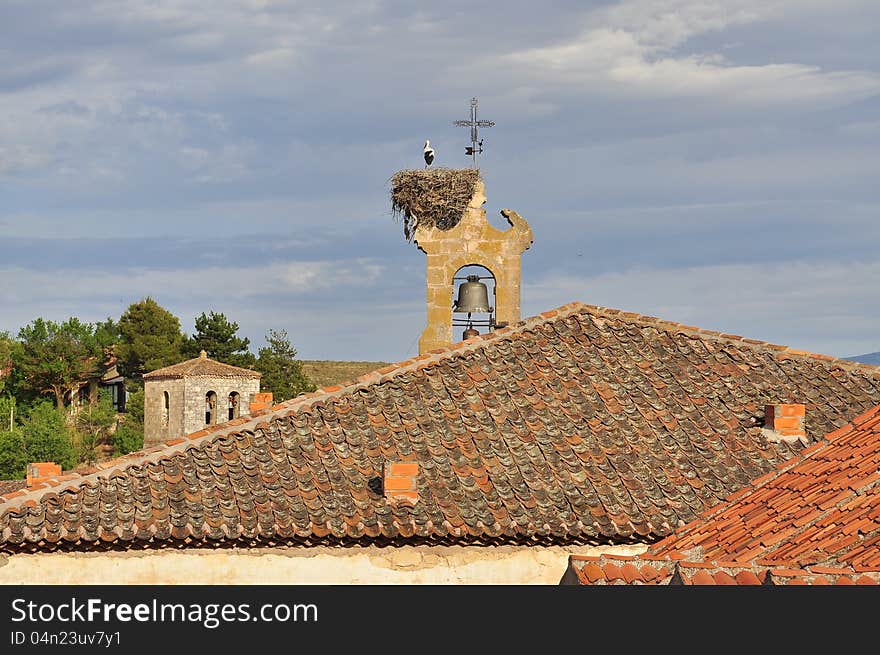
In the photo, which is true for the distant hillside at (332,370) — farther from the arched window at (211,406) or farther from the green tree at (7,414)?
the arched window at (211,406)

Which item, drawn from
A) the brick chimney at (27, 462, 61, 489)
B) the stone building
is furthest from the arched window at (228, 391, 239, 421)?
the brick chimney at (27, 462, 61, 489)

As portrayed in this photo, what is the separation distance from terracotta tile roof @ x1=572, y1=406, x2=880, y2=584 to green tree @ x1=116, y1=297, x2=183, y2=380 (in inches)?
2215

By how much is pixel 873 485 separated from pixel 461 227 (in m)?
8.51

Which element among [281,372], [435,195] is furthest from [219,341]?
[435,195]

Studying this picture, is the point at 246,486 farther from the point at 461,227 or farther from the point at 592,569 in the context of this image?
the point at 461,227

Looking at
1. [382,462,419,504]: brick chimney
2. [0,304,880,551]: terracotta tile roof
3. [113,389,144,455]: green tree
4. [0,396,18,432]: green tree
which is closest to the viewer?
[0,304,880,551]: terracotta tile roof

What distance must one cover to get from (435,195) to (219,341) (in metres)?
47.6

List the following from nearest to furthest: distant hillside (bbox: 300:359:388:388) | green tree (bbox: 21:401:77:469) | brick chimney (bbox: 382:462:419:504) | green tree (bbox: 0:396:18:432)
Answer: brick chimney (bbox: 382:462:419:504), green tree (bbox: 21:401:77:469), green tree (bbox: 0:396:18:432), distant hillside (bbox: 300:359:388:388)

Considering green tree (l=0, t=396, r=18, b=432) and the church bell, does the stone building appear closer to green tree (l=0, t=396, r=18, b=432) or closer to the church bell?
green tree (l=0, t=396, r=18, b=432)

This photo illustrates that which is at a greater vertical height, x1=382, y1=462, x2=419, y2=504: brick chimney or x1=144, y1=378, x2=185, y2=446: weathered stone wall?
x1=382, y1=462, x2=419, y2=504: brick chimney

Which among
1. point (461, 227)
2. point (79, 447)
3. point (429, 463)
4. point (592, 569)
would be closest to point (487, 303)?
point (461, 227)

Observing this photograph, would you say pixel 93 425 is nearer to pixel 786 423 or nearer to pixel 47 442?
pixel 47 442

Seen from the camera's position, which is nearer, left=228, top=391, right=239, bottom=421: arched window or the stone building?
the stone building

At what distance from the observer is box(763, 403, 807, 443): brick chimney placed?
13.9m
